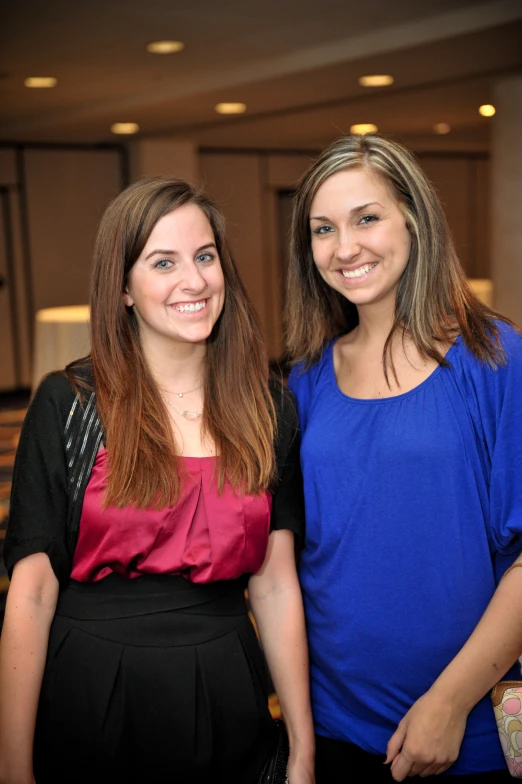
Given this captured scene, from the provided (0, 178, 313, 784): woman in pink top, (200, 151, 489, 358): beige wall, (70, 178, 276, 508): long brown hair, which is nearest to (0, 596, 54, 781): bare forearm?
(0, 178, 313, 784): woman in pink top

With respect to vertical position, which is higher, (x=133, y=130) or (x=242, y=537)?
(x=133, y=130)

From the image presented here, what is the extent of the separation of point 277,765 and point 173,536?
1.79 ft

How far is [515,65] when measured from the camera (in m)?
7.07

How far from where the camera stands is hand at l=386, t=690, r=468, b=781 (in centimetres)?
174

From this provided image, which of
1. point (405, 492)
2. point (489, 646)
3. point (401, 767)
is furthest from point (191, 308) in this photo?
point (401, 767)

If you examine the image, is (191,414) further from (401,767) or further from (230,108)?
(230,108)

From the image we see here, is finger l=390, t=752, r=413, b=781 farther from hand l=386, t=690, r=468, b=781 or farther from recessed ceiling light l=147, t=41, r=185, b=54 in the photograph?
recessed ceiling light l=147, t=41, r=185, b=54

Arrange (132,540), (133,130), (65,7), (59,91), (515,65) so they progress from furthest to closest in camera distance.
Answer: (133,130) < (59,91) < (515,65) < (65,7) < (132,540)

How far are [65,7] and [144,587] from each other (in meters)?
4.41

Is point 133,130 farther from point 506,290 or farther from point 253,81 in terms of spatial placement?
point 506,290

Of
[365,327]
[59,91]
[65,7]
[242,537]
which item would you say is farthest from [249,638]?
[59,91]

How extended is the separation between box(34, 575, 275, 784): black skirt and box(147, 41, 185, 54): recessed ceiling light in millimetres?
5260

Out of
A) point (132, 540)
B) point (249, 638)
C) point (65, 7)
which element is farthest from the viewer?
point (65, 7)

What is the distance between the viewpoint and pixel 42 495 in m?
1.84
